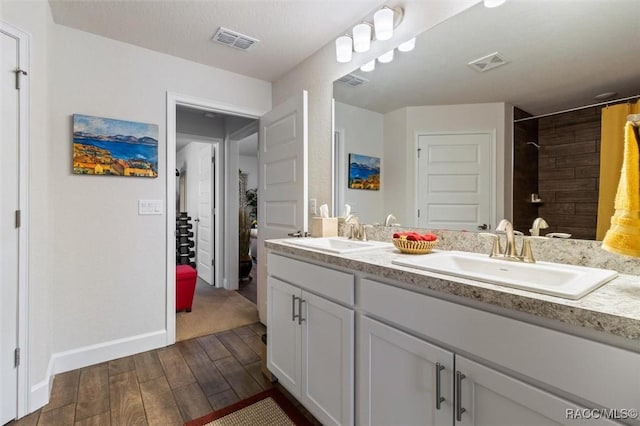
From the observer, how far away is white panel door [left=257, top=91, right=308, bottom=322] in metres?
2.34

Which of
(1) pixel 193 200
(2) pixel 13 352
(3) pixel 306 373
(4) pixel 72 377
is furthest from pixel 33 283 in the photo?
(1) pixel 193 200

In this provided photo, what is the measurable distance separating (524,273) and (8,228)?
7.81ft

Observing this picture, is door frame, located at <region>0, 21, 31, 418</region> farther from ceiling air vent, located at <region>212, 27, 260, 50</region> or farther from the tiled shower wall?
the tiled shower wall

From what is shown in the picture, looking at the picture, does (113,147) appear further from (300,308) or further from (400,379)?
(400,379)

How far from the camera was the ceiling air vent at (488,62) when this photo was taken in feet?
4.62

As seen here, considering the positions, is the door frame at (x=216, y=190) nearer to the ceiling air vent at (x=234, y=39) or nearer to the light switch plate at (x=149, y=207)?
the light switch plate at (x=149, y=207)

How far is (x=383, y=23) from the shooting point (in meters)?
1.77

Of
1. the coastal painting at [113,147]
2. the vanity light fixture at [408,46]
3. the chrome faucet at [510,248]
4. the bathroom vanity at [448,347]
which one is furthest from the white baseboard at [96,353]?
the vanity light fixture at [408,46]

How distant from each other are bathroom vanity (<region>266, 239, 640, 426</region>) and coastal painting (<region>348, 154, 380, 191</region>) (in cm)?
60

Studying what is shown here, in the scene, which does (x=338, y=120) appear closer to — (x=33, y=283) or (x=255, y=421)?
(x=255, y=421)

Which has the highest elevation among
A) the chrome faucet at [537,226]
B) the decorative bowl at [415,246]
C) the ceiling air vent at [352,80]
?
the ceiling air vent at [352,80]

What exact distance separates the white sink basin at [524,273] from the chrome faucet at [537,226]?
0.15m

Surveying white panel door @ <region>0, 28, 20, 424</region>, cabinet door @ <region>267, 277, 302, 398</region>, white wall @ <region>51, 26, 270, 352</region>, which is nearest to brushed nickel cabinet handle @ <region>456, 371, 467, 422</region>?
cabinet door @ <region>267, 277, 302, 398</region>

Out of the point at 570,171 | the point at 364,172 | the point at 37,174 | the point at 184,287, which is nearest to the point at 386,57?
the point at 364,172
